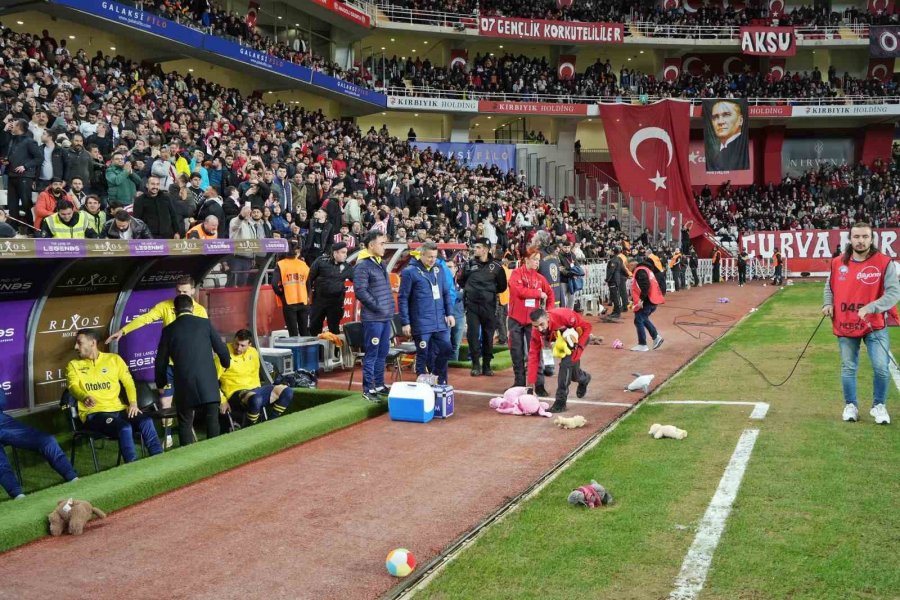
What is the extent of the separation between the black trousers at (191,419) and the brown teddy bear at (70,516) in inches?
89.1

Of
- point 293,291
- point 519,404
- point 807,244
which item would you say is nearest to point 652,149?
point 807,244

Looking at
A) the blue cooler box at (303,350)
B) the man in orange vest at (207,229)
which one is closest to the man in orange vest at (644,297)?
the blue cooler box at (303,350)

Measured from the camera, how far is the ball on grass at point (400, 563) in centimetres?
545

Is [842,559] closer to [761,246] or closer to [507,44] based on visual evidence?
[761,246]

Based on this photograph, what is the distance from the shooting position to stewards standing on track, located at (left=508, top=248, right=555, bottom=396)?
11648mm

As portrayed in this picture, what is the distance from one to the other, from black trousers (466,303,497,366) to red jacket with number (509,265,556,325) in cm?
149

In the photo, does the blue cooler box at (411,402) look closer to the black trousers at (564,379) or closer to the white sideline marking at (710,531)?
the black trousers at (564,379)

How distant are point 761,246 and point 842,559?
132ft

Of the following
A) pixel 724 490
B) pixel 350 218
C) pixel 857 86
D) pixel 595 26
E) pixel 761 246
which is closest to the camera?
pixel 724 490

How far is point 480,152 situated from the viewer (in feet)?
146

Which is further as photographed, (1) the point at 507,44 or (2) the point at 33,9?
(1) the point at 507,44

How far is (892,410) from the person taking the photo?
989 centimetres

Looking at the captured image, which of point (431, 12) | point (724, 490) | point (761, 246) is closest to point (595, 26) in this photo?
point (431, 12)

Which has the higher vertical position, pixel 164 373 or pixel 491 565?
pixel 164 373
